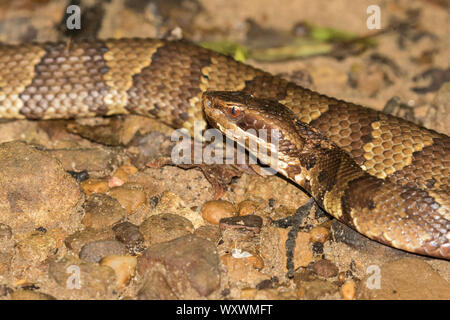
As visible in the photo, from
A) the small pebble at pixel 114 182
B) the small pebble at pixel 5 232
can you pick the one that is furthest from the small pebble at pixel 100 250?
the small pebble at pixel 114 182

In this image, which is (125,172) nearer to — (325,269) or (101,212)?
(101,212)

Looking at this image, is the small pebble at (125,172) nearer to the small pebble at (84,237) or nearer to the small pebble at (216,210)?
the small pebble at (84,237)

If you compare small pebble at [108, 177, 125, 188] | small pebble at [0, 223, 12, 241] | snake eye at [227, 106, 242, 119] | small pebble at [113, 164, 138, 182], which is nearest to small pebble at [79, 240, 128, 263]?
small pebble at [0, 223, 12, 241]

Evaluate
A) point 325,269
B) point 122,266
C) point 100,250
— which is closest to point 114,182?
point 100,250

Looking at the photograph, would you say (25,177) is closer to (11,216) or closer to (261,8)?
(11,216)
